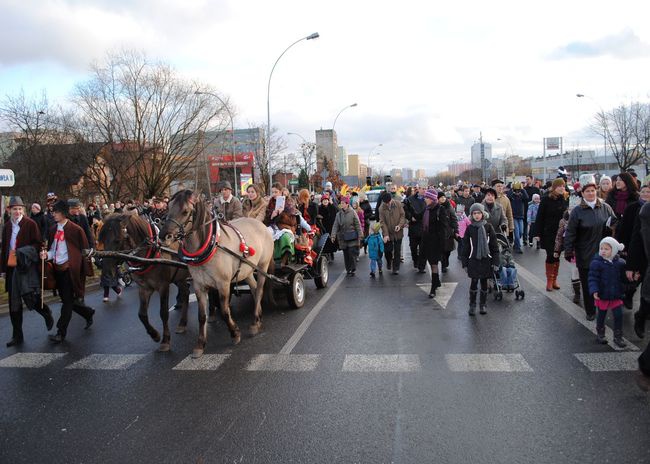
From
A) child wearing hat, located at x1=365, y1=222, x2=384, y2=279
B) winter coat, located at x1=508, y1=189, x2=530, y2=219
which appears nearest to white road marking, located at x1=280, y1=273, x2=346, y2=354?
child wearing hat, located at x1=365, y1=222, x2=384, y2=279

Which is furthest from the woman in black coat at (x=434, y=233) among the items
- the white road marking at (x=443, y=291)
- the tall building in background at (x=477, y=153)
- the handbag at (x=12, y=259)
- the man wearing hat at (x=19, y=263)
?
the tall building in background at (x=477, y=153)

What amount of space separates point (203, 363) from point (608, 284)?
4858mm

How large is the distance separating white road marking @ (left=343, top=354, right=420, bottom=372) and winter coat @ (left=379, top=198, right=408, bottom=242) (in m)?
6.18

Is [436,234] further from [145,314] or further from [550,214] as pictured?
[145,314]

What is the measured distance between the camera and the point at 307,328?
7336 mm

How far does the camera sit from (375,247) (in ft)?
38.8

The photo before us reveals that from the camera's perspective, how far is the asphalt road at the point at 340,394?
12.6 feet

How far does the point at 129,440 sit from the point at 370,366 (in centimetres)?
255

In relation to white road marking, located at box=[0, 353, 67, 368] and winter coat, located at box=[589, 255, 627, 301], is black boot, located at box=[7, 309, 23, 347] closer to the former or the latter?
white road marking, located at box=[0, 353, 67, 368]

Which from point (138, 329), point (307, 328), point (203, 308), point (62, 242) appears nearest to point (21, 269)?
point (62, 242)


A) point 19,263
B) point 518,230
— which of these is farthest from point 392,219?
point 19,263

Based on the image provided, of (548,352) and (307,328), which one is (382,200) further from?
(548,352)

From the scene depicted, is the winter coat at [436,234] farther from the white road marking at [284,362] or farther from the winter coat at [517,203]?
the winter coat at [517,203]

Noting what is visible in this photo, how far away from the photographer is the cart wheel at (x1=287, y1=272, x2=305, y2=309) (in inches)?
331
